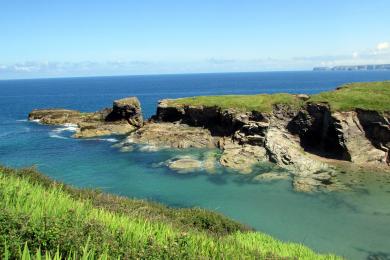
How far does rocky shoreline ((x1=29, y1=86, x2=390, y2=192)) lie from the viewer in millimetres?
57281

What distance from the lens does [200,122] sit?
78000mm

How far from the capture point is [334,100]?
66.1 m

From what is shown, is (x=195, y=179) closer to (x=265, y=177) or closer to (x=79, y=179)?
(x=265, y=177)

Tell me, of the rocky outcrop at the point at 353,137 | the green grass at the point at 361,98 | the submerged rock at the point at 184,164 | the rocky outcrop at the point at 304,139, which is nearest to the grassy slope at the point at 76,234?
the rocky outcrop at the point at 304,139

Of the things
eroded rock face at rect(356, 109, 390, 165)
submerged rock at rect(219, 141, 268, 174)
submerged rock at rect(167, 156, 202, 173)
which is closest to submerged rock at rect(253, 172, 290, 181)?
submerged rock at rect(219, 141, 268, 174)

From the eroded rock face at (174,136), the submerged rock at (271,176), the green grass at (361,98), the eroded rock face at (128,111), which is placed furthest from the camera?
the eroded rock face at (128,111)

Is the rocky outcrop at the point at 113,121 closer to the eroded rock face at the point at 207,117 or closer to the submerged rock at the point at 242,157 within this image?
the eroded rock face at the point at 207,117

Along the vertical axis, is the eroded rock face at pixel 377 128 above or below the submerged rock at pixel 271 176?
above

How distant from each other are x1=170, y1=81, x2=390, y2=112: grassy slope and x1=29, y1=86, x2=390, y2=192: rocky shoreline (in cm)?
117

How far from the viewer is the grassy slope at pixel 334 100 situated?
62.6m

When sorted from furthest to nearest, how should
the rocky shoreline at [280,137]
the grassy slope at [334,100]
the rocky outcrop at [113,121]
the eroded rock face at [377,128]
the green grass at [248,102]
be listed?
1. the rocky outcrop at [113,121]
2. the green grass at [248,102]
3. the grassy slope at [334,100]
4. the eroded rock face at [377,128]
5. the rocky shoreline at [280,137]

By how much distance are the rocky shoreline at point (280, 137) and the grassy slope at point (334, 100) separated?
1174mm

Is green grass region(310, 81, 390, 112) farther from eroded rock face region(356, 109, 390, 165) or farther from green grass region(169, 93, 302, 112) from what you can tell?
green grass region(169, 93, 302, 112)

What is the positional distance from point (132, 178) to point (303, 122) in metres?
30.2
